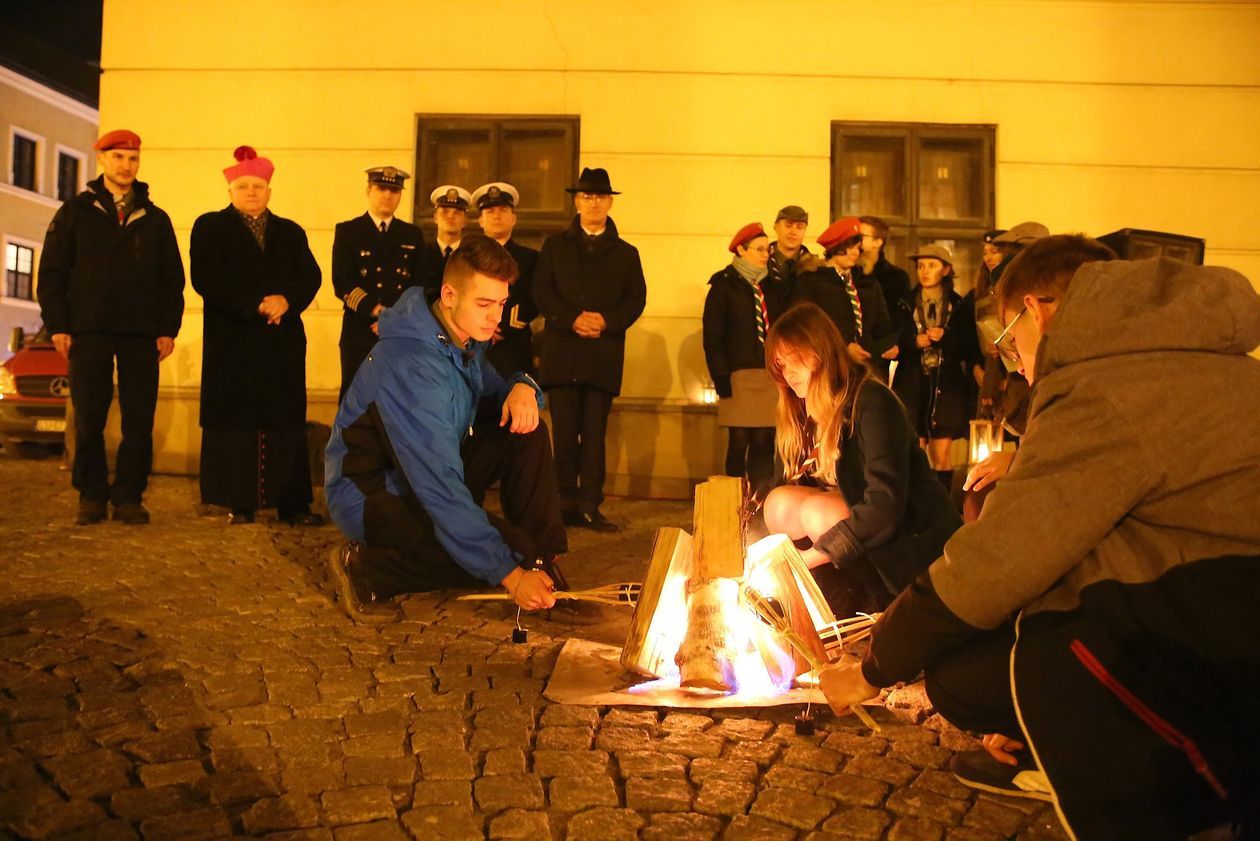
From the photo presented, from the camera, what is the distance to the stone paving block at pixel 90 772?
8.86 ft

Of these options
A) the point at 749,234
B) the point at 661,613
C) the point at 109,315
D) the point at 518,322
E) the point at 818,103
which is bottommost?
the point at 661,613

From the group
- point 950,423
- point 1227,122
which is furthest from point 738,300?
point 1227,122

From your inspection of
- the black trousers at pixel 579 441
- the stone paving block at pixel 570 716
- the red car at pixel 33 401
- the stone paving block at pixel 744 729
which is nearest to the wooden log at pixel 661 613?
the stone paving block at pixel 570 716

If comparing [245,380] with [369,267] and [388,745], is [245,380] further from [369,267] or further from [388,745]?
[388,745]

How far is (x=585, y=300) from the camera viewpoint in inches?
289

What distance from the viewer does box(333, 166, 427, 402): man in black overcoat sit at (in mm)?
7402

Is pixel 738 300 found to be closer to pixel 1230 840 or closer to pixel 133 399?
pixel 133 399

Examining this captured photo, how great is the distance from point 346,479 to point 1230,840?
333 centimetres

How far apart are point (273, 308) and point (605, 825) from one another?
516 centimetres

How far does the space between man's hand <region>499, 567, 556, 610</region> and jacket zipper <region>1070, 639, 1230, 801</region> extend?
2117mm

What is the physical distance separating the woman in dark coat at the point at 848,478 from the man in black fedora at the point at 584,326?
9.32 ft

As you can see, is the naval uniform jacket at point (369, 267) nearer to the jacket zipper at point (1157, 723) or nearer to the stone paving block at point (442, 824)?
the stone paving block at point (442, 824)

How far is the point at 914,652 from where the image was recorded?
2432mm

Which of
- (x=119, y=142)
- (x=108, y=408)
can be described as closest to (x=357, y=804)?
(x=108, y=408)
